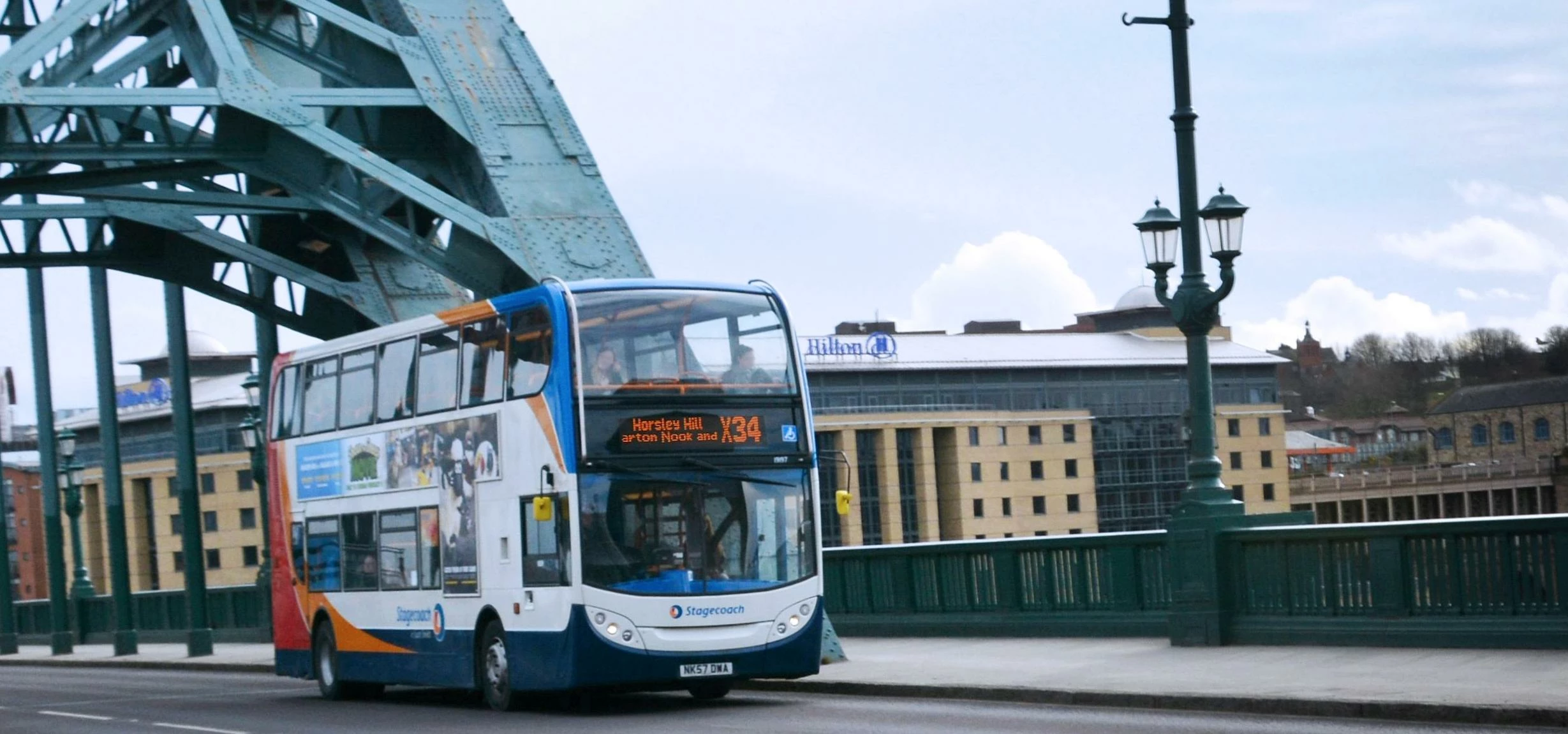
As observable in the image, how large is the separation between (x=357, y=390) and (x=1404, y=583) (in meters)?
10.1

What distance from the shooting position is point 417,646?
19094 millimetres

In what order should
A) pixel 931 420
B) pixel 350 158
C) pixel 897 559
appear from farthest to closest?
pixel 931 420 < pixel 897 559 < pixel 350 158

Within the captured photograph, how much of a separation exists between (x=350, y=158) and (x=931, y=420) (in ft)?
324

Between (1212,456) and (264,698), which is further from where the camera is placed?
(264,698)

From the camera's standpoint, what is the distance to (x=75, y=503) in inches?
1767

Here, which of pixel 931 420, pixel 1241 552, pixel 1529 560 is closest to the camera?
pixel 1529 560

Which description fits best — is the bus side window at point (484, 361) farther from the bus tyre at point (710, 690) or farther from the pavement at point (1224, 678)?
the pavement at point (1224, 678)

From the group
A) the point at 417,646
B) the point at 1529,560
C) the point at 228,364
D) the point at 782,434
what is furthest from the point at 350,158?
the point at 228,364

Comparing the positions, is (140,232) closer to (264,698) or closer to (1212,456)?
(264,698)

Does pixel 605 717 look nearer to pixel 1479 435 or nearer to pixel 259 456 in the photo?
pixel 259 456

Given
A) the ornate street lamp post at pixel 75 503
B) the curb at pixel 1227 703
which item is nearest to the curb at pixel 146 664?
the ornate street lamp post at pixel 75 503

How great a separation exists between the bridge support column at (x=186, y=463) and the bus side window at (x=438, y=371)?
18192 millimetres

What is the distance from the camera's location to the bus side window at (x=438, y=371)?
18.3 metres

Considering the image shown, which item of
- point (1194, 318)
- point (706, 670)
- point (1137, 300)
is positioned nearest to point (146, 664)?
point (706, 670)
